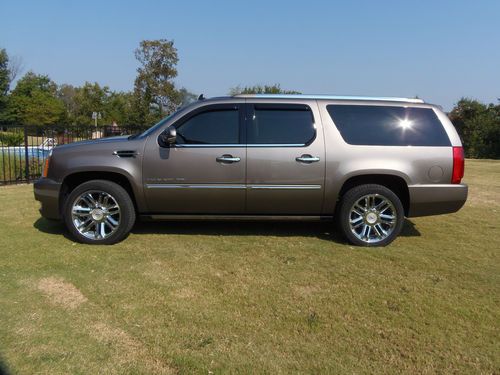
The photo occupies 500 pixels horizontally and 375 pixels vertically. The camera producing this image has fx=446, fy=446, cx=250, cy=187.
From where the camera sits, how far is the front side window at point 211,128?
5309 millimetres

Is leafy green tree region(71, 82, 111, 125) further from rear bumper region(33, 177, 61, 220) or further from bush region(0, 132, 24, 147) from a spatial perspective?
rear bumper region(33, 177, 61, 220)

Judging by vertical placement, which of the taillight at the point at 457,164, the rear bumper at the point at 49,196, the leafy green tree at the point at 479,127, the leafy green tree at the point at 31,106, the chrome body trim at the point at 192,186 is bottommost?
the rear bumper at the point at 49,196

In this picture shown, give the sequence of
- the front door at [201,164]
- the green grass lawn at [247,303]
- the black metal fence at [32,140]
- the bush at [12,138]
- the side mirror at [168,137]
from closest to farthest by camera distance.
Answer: the green grass lawn at [247,303], the side mirror at [168,137], the front door at [201,164], the black metal fence at [32,140], the bush at [12,138]

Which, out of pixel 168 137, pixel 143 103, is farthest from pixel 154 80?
pixel 168 137

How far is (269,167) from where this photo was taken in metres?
5.24

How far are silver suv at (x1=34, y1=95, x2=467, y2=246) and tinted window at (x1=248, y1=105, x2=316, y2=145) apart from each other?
1cm

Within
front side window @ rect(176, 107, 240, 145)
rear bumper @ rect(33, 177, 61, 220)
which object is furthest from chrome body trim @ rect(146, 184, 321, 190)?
rear bumper @ rect(33, 177, 61, 220)

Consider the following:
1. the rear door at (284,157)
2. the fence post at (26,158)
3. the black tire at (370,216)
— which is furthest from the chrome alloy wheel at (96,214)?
the fence post at (26,158)

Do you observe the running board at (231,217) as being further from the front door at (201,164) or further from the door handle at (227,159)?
the door handle at (227,159)

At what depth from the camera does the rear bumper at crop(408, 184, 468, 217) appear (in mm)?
5297

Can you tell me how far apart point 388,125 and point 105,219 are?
3.58 metres

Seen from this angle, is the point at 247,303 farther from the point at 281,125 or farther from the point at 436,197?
the point at 436,197

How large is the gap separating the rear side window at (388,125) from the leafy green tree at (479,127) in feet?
77.3

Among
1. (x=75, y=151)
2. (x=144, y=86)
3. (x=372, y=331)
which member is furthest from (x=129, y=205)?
(x=144, y=86)
